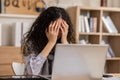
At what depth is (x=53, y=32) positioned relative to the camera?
6.39ft

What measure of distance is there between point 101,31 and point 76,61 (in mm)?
2886

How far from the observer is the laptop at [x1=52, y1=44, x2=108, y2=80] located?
1435 mm

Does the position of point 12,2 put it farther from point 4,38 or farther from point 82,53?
point 82,53

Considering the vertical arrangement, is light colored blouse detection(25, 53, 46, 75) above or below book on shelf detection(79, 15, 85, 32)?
below

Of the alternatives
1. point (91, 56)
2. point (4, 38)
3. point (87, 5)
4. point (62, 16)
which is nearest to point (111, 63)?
point (87, 5)

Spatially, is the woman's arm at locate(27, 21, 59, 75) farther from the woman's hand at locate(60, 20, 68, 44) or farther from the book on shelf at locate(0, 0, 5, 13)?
the book on shelf at locate(0, 0, 5, 13)

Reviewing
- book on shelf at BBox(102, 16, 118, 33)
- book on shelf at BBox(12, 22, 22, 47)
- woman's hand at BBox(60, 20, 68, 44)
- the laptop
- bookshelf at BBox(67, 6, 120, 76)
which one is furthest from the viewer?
book on shelf at BBox(102, 16, 118, 33)

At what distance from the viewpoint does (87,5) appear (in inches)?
175

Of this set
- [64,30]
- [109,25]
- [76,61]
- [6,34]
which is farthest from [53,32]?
[109,25]

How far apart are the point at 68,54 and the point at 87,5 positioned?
10.1 ft

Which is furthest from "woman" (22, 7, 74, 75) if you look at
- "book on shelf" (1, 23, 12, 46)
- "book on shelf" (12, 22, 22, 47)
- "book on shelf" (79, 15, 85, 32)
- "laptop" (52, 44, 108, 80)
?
"book on shelf" (79, 15, 85, 32)

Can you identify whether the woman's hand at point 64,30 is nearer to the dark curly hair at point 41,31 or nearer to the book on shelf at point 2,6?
the dark curly hair at point 41,31

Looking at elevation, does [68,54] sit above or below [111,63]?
above

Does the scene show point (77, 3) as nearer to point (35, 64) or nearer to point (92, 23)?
point (92, 23)
